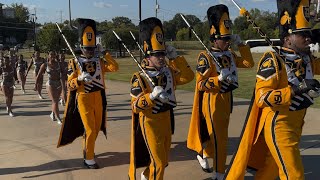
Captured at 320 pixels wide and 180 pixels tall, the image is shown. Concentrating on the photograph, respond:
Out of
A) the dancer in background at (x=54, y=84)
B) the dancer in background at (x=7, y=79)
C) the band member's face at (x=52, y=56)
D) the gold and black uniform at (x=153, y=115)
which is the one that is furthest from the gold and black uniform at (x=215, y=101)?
the dancer in background at (x=7, y=79)

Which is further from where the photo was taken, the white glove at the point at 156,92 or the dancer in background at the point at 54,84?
the dancer in background at the point at 54,84

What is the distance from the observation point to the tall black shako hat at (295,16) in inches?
155

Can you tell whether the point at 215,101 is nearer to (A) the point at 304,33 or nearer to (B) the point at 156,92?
(B) the point at 156,92

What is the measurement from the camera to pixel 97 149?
23.9ft

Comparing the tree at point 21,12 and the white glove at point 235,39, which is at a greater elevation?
the tree at point 21,12

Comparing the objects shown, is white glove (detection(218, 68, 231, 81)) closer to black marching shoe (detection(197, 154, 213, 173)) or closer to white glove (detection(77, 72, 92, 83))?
black marching shoe (detection(197, 154, 213, 173))

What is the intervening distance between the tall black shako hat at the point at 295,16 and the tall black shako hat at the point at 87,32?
11.3 feet

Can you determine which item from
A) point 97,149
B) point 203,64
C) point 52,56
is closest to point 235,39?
point 203,64

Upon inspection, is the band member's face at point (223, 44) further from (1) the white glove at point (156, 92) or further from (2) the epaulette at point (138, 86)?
(1) the white glove at point (156, 92)

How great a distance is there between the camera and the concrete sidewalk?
6.00m

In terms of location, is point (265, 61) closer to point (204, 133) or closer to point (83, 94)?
point (204, 133)

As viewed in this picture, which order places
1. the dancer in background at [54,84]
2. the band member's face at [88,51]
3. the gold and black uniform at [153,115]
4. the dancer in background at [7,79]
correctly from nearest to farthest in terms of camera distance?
the gold and black uniform at [153,115] < the band member's face at [88,51] < the dancer in background at [54,84] < the dancer in background at [7,79]

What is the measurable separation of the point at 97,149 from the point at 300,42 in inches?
174

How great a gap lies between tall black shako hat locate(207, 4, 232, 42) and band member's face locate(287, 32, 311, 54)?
171 centimetres
